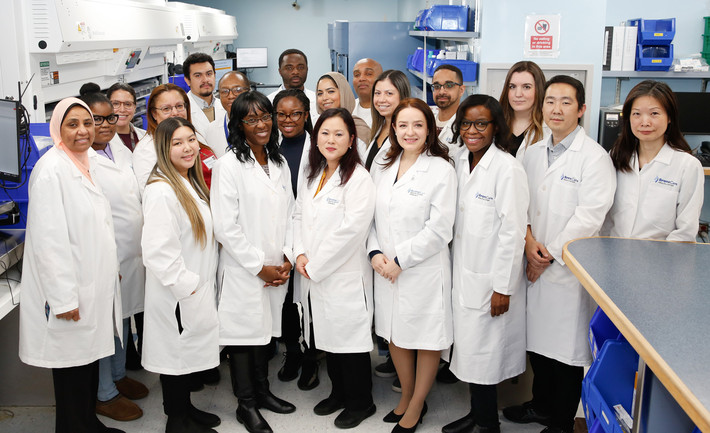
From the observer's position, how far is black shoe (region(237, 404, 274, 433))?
2.40 meters

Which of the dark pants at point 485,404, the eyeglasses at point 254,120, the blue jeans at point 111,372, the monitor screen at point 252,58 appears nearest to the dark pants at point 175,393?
the blue jeans at point 111,372

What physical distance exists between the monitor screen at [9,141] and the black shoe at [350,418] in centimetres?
159

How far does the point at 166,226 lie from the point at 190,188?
0.20 metres

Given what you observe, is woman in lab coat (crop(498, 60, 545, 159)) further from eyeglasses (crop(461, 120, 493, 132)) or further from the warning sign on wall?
the warning sign on wall

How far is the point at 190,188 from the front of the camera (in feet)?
7.32

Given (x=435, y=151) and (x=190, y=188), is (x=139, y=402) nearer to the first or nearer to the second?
(x=190, y=188)

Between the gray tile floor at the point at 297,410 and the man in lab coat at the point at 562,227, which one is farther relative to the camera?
the gray tile floor at the point at 297,410

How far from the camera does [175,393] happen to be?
2.29 meters

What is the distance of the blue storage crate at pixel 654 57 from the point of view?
4.30 meters

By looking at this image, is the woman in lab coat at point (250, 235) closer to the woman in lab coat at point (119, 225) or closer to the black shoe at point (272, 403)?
the black shoe at point (272, 403)

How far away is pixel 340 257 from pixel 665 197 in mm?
1199

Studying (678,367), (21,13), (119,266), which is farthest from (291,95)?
(678,367)

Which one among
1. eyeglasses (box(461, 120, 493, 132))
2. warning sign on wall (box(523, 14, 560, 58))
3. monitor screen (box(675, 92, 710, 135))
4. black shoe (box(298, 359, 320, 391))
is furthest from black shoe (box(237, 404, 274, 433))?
monitor screen (box(675, 92, 710, 135))

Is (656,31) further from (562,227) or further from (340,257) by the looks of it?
(340,257)
